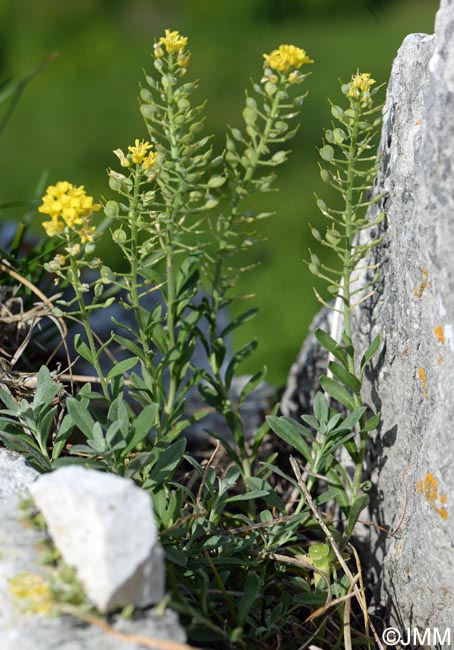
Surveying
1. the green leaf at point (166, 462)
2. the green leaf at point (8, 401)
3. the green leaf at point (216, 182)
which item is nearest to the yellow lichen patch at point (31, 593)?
the green leaf at point (166, 462)

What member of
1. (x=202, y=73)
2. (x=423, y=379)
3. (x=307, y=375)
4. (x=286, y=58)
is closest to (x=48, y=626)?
(x=423, y=379)

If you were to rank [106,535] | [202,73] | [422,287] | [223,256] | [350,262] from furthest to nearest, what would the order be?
[202,73] → [223,256] → [350,262] → [422,287] → [106,535]

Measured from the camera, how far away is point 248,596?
1.23 meters

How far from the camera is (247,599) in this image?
123 cm

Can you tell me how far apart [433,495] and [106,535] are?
57cm

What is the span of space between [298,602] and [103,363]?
1.15 meters

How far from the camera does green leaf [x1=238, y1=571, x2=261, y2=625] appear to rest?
1.22 m

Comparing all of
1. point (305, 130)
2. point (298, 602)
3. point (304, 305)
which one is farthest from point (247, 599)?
point (305, 130)

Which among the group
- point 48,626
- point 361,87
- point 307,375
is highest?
point 361,87

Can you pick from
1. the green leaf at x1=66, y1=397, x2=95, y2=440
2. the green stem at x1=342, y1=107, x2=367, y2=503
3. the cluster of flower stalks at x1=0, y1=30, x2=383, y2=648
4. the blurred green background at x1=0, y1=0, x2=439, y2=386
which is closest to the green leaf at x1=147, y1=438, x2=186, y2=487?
the cluster of flower stalks at x1=0, y1=30, x2=383, y2=648

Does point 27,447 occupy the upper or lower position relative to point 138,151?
lower

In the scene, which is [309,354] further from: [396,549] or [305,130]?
[305,130]

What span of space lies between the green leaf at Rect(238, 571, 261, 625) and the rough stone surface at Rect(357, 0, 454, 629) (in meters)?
0.30

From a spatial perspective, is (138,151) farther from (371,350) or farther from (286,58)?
(371,350)
